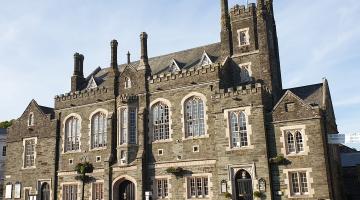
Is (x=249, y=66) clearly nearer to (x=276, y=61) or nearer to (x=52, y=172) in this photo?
(x=276, y=61)

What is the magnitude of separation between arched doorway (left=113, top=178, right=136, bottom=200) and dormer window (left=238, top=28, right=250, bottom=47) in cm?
1629

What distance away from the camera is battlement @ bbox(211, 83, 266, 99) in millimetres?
31422

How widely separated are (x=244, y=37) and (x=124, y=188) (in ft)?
58.4

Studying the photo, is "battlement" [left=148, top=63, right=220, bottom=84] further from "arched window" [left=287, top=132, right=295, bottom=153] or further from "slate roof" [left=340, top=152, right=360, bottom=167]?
"slate roof" [left=340, top=152, right=360, bottom=167]

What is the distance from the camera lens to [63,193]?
40.0 m

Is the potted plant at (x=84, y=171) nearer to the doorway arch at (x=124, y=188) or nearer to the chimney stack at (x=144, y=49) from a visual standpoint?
the doorway arch at (x=124, y=188)

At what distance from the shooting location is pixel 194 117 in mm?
34719

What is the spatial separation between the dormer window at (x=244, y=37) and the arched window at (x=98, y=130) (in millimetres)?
14988

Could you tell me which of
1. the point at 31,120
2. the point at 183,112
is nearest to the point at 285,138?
the point at 183,112

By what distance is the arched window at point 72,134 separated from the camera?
40875 millimetres

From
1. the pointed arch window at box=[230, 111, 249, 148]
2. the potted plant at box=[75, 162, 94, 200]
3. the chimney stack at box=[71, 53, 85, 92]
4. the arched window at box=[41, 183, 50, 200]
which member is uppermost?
the chimney stack at box=[71, 53, 85, 92]

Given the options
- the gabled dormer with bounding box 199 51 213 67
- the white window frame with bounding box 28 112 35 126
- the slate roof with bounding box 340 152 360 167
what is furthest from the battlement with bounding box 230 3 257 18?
the white window frame with bounding box 28 112 35 126

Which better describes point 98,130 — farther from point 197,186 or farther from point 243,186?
point 243,186

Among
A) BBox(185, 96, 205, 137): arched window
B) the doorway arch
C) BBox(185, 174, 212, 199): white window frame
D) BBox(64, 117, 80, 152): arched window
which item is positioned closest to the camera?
BBox(185, 174, 212, 199): white window frame
